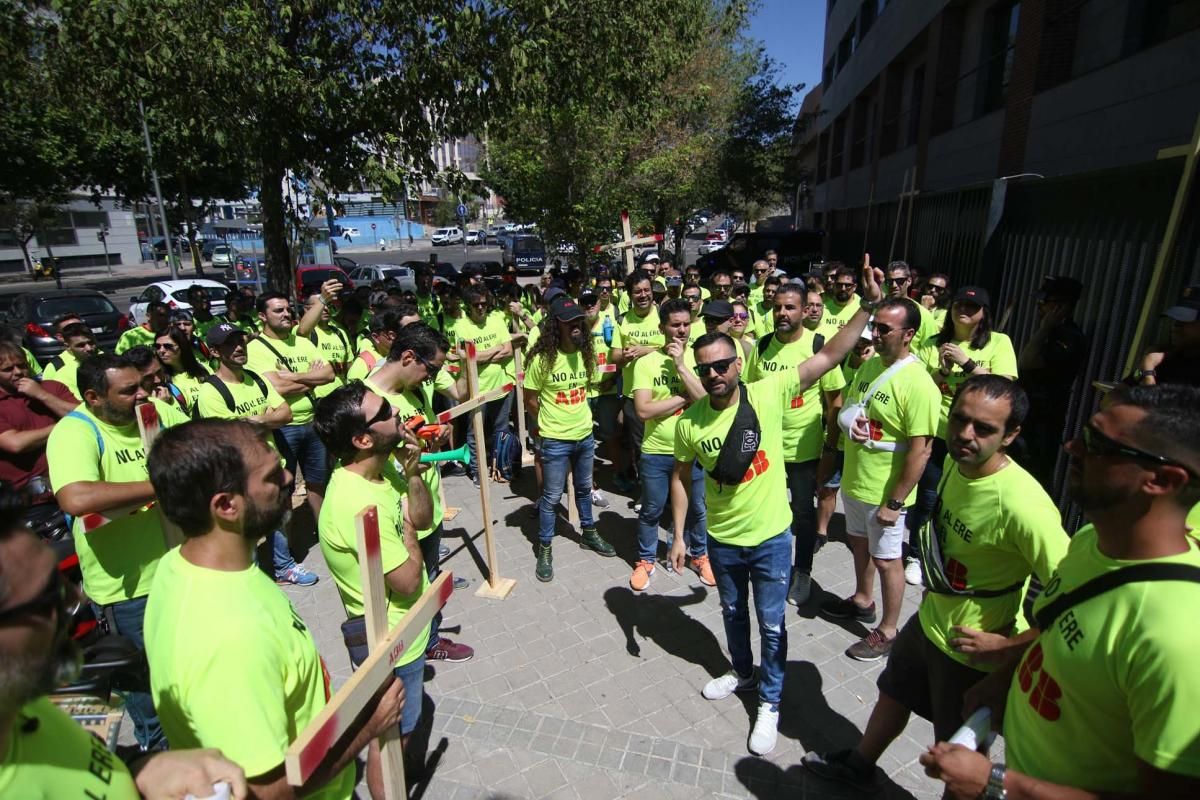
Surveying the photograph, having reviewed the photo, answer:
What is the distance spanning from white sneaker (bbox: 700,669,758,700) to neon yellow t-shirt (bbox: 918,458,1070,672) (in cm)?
130

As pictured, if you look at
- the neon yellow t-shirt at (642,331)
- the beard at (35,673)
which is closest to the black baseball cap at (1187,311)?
the neon yellow t-shirt at (642,331)

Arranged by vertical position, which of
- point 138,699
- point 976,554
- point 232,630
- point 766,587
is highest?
point 232,630

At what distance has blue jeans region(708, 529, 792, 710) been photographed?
10.7 ft

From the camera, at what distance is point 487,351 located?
6.89 meters

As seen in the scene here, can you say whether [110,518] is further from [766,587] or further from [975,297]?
[975,297]

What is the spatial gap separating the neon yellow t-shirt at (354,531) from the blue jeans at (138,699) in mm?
1055

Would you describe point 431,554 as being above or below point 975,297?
below

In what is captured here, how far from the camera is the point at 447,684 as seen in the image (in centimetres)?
390

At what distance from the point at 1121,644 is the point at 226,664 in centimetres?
209

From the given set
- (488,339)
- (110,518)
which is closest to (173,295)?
(488,339)

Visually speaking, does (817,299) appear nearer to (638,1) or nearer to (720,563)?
(720,563)

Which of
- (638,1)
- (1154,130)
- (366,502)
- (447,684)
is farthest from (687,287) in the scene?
(366,502)

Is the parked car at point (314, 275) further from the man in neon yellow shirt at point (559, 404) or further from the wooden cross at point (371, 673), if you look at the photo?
the wooden cross at point (371, 673)

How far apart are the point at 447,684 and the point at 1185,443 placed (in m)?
3.65
